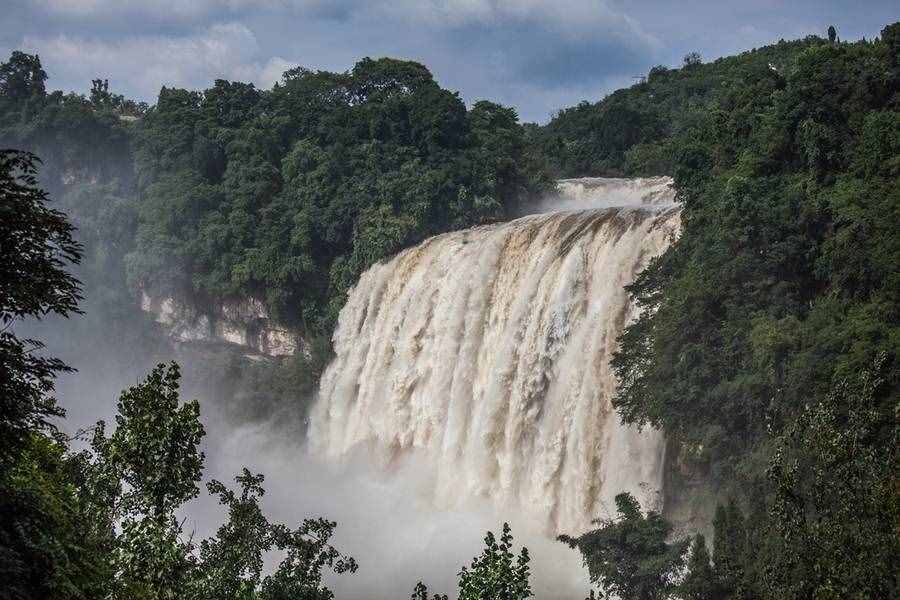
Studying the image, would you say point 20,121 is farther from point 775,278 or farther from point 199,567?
point 199,567

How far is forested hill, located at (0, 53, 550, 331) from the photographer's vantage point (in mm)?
46281

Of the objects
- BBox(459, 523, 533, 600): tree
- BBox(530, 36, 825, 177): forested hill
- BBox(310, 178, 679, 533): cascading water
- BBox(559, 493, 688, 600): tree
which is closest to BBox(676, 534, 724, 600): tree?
BBox(559, 493, 688, 600): tree

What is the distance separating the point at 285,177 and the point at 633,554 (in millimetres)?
29988

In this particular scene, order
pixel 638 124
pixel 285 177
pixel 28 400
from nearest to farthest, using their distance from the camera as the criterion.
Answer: pixel 28 400 → pixel 285 177 → pixel 638 124

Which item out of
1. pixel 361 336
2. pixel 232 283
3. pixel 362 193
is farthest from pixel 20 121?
pixel 361 336

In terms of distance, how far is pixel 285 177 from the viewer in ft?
169

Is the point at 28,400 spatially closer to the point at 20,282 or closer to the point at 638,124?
the point at 20,282

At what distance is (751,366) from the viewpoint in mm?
25953

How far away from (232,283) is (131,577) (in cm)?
3849

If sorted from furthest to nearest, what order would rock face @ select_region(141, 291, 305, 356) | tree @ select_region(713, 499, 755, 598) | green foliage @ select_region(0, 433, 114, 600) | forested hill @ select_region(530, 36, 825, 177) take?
forested hill @ select_region(530, 36, 825, 177) → rock face @ select_region(141, 291, 305, 356) → tree @ select_region(713, 499, 755, 598) → green foliage @ select_region(0, 433, 114, 600)

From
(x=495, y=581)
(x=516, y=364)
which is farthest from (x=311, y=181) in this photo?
(x=495, y=581)

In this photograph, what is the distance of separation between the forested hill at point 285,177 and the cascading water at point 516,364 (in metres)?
4.46

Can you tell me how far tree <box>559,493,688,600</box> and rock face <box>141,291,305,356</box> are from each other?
25.1 metres

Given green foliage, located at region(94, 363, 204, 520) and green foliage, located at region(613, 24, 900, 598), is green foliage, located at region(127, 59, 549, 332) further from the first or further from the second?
green foliage, located at region(94, 363, 204, 520)
